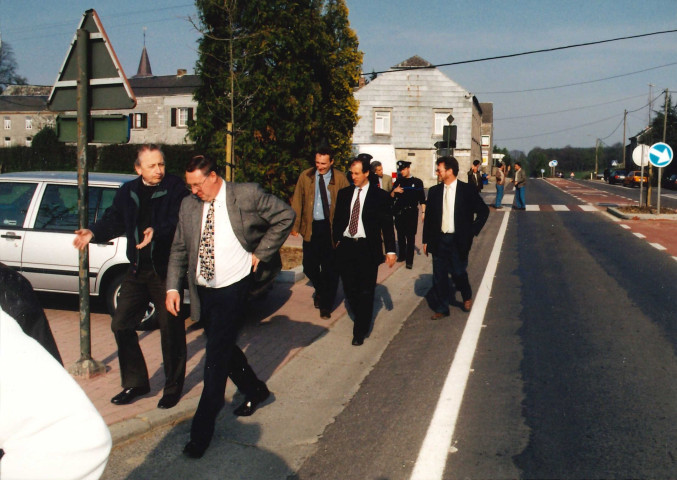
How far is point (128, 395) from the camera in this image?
514 centimetres

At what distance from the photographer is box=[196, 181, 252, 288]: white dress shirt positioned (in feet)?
14.7

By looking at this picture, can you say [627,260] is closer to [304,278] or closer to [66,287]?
[304,278]

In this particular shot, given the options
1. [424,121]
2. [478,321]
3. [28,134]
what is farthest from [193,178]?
[28,134]

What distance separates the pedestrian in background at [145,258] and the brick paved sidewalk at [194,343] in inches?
7.3

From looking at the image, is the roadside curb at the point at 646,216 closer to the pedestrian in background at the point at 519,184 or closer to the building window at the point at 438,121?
the pedestrian in background at the point at 519,184

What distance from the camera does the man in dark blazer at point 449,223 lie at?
803cm

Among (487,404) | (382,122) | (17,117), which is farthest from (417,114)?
(17,117)

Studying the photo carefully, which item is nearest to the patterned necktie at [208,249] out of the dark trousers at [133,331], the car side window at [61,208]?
the dark trousers at [133,331]

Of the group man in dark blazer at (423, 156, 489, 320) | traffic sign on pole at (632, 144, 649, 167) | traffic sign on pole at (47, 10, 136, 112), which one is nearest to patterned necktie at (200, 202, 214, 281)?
traffic sign on pole at (47, 10, 136, 112)

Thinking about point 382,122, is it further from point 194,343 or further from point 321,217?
point 194,343

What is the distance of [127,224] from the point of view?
5.10m

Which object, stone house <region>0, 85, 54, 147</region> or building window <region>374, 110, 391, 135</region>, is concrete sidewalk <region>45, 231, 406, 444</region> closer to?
building window <region>374, 110, 391, 135</region>

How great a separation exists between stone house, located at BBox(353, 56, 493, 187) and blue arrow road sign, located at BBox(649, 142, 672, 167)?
33.4 m

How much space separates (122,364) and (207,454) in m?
1.26
